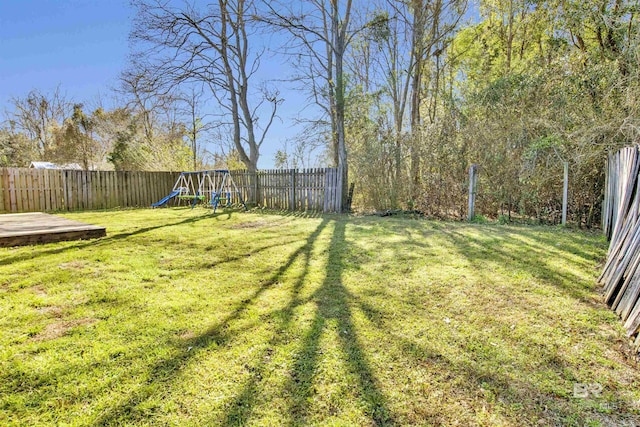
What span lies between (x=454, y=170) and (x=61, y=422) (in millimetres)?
7211

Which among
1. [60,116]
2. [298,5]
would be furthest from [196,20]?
[60,116]

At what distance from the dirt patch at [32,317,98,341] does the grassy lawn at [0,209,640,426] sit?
1 cm

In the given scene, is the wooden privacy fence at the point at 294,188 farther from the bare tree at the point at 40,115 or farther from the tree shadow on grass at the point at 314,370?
the bare tree at the point at 40,115

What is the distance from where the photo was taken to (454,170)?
6.83 m

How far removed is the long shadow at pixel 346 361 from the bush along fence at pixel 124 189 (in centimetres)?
596

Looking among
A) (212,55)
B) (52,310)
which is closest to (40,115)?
(212,55)

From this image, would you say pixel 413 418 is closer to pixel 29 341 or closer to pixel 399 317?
pixel 399 317

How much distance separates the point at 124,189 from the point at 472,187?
35.1ft

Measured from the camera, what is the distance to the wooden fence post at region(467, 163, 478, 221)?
6281mm

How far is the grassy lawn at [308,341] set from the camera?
1.29 metres

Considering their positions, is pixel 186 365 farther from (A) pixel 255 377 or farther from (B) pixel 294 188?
(B) pixel 294 188

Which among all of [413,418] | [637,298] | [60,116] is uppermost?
[60,116]

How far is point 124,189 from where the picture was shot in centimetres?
1027

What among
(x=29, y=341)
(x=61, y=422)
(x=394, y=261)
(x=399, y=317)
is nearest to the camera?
(x=61, y=422)
